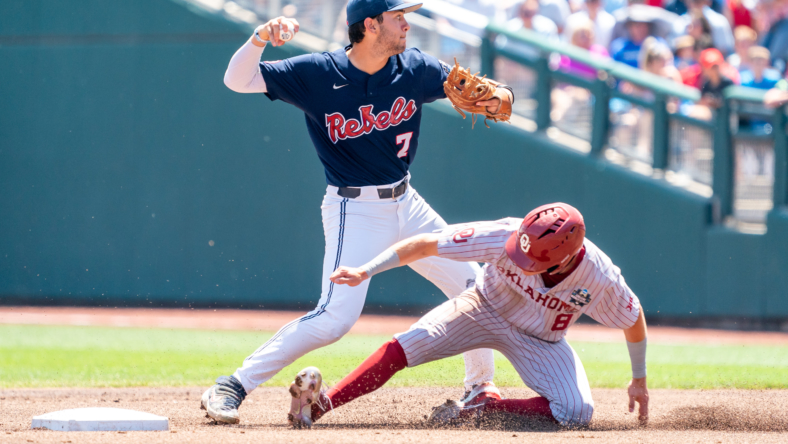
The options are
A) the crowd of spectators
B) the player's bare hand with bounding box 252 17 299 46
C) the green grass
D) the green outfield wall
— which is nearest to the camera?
the player's bare hand with bounding box 252 17 299 46

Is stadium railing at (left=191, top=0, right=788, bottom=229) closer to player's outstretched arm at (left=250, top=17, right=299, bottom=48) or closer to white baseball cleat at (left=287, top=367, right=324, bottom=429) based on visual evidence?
player's outstretched arm at (left=250, top=17, right=299, bottom=48)

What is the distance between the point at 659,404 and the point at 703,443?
3.94 ft

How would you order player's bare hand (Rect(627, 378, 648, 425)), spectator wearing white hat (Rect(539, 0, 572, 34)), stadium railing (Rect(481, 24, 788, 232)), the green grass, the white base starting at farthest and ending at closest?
spectator wearing white hat (Rect(539, 0, 572, 34))
stadium railing (Rect(481, 24, 788, 232))
the green grass
player's bare hand (Rect(627, 378, 648, 425))
the white base

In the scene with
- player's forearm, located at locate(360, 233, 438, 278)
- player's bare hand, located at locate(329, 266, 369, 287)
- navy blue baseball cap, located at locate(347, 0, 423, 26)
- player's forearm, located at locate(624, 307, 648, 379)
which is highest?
navy blue baseball cap, located at locate(347, 0, 423, 26)

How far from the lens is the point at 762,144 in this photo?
27.0ft

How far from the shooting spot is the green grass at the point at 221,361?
5477 mm

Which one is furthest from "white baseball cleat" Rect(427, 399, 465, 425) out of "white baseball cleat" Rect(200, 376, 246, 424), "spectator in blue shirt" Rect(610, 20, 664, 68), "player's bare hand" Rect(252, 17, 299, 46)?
"spectator in blue shirt" Rect(610, 20, 664, 68)

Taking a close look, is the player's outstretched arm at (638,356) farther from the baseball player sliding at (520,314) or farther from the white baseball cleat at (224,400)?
the white baseball cleat at (224,400)

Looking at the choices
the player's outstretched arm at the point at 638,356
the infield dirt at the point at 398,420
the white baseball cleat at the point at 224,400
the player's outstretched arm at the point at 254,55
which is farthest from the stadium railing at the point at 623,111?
the white baseball cleat at the point at 224,400

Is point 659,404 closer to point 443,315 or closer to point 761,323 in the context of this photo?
point 443,315

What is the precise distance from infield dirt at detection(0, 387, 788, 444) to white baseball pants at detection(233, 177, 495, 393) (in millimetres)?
324

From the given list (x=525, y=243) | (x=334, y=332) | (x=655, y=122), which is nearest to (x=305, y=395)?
(x=334, y=332)

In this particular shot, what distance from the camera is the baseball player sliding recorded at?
3.42m

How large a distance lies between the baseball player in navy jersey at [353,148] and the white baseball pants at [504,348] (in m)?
0.28
